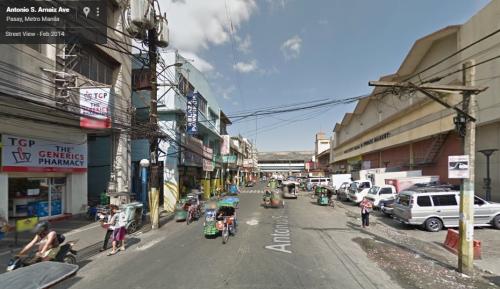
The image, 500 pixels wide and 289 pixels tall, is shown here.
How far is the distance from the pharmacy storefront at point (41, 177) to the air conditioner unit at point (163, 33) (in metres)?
7.03

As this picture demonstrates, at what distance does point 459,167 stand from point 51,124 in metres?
16.3

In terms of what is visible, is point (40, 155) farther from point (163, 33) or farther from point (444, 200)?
point (444, 200)

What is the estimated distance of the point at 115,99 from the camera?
1822 cm

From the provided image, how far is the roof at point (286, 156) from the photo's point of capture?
132m

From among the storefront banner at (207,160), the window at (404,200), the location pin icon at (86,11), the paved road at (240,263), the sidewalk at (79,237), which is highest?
the location pin icon at (86,11)

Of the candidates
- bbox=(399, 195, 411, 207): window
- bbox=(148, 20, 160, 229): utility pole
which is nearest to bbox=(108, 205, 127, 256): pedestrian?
bbox=(148, 20, 160, 229): utility pole

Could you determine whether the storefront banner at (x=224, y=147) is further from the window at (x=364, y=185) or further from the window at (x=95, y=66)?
the window at (x=95, y=66)

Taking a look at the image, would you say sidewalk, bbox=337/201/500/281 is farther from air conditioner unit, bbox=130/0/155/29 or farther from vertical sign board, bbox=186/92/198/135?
air conditioner unit, bbox=130/0/155/29

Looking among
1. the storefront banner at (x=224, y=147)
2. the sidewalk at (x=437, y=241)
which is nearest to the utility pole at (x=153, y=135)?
the sidewalk at (x=437, y=241)

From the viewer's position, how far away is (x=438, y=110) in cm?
2442

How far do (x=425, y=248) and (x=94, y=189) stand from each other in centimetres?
2138

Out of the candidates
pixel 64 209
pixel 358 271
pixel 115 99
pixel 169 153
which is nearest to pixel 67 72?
pixel 115 99

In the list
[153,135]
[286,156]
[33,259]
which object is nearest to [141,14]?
[153,135]

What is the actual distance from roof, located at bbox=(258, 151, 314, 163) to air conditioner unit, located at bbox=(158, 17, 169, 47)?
11742 centimetres
